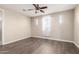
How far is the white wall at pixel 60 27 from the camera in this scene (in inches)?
192

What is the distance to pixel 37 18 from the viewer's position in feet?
20.5

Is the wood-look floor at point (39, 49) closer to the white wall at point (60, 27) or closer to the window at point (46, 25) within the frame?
the white wall at point (60, 27)

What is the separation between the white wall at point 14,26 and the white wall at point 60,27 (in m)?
0.51

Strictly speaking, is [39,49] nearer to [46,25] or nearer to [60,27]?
[60,27]

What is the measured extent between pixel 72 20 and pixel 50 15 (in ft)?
5.35

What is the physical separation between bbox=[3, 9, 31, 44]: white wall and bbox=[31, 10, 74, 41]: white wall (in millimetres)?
510

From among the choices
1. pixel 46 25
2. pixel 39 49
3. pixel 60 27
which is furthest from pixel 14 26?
pixel 60 27

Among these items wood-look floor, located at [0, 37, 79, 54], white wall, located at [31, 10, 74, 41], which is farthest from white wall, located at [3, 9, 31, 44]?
wood-look floor, located at [0, 37, 79, 54]

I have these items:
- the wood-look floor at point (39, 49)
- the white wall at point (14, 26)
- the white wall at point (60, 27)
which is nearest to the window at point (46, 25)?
the white wall at point (60, 27)

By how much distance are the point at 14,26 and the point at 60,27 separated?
2.94 m

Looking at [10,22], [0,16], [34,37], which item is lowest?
[34,37]

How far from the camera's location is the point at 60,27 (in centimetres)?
532
